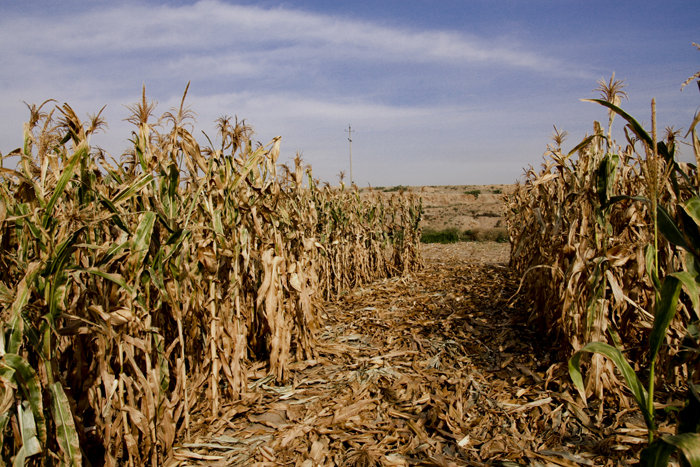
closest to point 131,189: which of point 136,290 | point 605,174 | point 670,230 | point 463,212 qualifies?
point 136,290

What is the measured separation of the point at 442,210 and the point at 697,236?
97.7 feet

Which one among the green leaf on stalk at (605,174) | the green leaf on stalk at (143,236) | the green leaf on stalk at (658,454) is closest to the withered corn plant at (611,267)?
the green leaf on stalk at (605,174)

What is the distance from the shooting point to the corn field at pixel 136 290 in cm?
196

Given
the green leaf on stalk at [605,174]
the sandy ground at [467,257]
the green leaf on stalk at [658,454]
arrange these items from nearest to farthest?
1. the green leaf on stalk at [658,454]
2. the green leaf on stalk at [605,174]
3. the sandy ground at [467,257]

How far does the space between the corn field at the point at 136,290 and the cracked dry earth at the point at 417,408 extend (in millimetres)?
288

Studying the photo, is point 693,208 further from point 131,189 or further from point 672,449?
point 131,189

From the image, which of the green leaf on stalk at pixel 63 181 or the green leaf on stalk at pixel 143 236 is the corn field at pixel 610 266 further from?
the green leaf on stalk at pixel 63 181

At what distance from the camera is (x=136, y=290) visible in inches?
91.7

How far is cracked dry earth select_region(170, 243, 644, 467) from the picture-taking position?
9.07 ft

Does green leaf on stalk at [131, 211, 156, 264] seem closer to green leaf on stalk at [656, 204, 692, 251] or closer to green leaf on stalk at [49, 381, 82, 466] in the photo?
green leaf on stalk at [49, 381, 82, 466]

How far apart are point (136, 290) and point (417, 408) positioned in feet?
7.62

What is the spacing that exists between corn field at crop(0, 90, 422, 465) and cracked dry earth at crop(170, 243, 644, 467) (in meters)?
0.29

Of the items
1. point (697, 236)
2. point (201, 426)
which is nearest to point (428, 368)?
point (201, 426)

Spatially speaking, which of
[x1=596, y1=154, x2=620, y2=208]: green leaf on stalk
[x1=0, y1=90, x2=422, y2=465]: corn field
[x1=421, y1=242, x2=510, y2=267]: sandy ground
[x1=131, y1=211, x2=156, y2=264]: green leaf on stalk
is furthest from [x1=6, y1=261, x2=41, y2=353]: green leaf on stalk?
[x1=421, y1=242, x2=510, y2=267]: sandy ground
